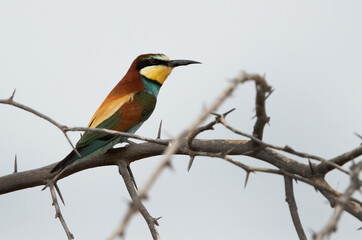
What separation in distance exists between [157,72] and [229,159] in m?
2.33

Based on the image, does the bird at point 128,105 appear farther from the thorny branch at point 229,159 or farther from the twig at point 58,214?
the twig at point 58,214

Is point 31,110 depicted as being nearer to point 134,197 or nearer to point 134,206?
point 134,197

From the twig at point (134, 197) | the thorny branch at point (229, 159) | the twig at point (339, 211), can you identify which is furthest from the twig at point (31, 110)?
the twig at point (339, 211)

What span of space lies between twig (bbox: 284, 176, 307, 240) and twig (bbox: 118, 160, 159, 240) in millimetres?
520

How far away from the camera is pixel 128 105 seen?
3.49m

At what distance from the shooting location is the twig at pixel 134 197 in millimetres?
2259

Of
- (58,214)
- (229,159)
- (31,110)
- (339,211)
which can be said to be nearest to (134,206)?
(339,211)

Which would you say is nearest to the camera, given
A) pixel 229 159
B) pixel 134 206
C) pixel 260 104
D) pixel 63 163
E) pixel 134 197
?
pixel 134 206

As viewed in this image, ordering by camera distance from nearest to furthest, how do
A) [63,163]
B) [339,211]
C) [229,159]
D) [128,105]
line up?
1. [339,211]
2. [229,159]
3. [63,163]
4. [128,105]

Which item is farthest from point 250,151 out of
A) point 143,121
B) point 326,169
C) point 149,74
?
point 149,74

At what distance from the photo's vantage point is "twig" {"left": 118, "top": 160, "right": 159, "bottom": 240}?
2.26 meters

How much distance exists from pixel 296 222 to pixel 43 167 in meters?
1.37

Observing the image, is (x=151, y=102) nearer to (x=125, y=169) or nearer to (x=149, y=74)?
(x=149, y=74)

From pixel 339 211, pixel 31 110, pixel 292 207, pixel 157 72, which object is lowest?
pixel 292 207
